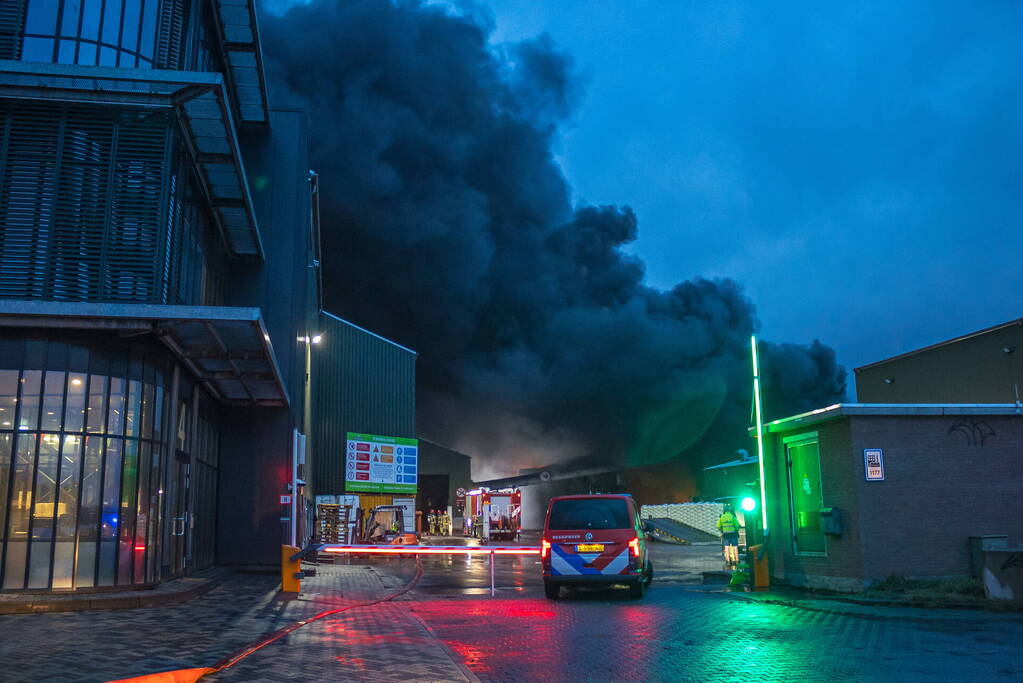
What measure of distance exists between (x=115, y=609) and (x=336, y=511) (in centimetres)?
2712

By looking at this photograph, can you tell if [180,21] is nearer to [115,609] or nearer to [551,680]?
[115,609]

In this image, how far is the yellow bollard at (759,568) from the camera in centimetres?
1553

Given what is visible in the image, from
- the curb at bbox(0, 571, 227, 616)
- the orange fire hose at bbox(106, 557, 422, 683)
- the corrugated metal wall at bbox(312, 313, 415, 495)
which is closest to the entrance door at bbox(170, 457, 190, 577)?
the curb at bbox(0, 571, 227, 616)

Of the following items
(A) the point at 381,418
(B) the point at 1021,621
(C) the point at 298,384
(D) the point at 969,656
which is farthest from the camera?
(A) the point at 381,418

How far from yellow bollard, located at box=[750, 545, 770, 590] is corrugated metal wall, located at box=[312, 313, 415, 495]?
100 feet

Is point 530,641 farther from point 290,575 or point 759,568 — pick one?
point 290,575

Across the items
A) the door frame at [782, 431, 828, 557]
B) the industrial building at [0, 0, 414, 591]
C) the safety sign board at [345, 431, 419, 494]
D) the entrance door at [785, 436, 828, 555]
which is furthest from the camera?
the safety sign board at [345, 431, 419, 494]

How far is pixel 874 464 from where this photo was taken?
14.2 meters

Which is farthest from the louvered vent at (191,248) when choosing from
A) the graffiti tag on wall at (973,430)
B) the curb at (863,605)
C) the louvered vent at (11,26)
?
the graffiti tag on wall at (973,430)

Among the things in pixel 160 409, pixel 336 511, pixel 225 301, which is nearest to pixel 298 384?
Result: pixel 225 301

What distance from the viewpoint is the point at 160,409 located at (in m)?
15.4

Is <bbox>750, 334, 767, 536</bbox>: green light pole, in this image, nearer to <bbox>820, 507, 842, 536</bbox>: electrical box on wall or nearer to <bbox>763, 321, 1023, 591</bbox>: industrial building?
<bbox>763, 321, 1023, 591</bbox>: industrial building

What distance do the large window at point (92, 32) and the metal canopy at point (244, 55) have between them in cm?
361

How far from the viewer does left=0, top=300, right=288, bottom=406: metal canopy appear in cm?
1305
